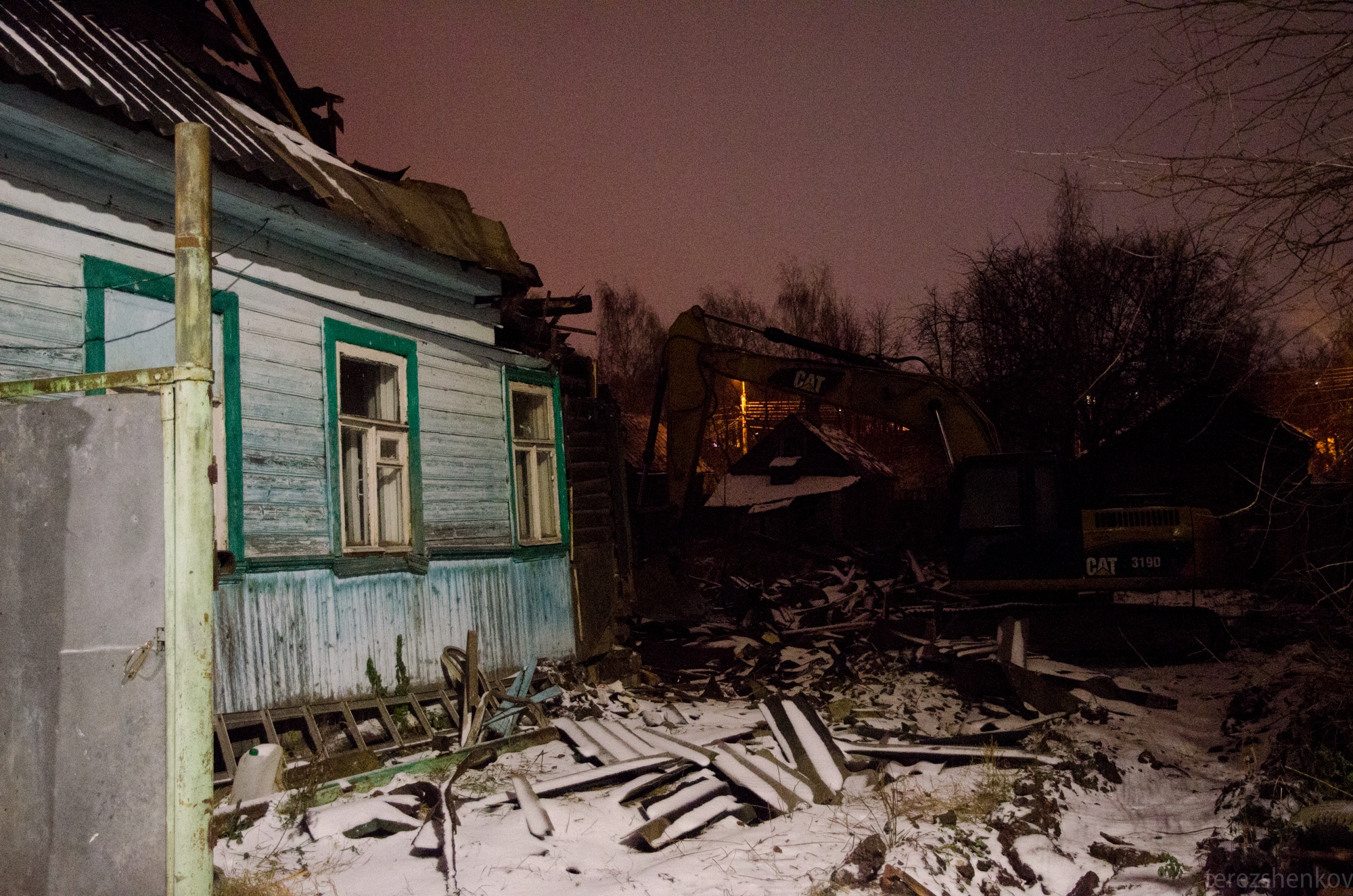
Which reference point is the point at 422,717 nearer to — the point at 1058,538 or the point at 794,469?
the point at 1058,538

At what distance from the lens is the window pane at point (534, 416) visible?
9844 mm

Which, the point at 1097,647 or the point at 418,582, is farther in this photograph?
the point at 1097,647

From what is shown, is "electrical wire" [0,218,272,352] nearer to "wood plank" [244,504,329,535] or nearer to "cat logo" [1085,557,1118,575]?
"wood plank" [244,504,329,535]

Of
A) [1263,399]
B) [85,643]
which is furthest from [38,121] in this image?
[1263,399]

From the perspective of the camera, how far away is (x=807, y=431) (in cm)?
3397

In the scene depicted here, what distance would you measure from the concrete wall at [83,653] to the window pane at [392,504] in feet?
14.8

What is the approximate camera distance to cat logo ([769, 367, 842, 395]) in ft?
47.1

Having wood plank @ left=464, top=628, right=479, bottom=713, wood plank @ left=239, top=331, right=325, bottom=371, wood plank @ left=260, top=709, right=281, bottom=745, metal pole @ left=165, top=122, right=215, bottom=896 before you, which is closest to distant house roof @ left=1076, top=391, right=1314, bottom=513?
wood plank @ left=464, top=628, right=479, bottom=713

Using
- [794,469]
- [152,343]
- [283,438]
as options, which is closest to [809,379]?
[283,438]

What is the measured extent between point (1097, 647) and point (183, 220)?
11.3m

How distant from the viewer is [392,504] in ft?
25.9

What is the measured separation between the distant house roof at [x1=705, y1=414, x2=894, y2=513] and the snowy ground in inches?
767

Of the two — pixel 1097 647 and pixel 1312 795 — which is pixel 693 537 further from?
pixel 1312 795

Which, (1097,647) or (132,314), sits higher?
(132,314)
